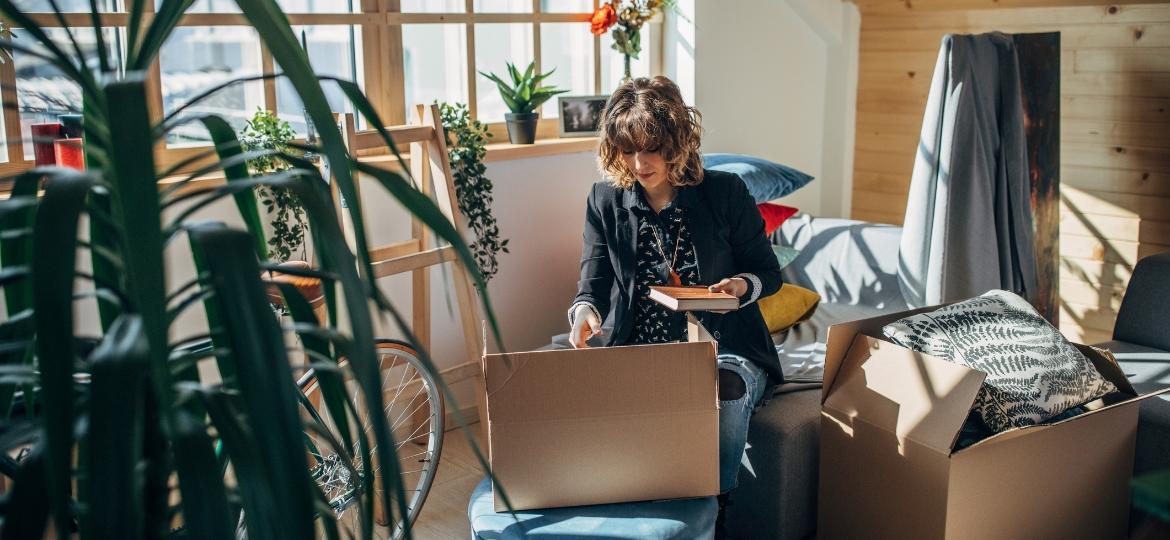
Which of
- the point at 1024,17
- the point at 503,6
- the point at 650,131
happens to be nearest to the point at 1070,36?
the point at 1024,17

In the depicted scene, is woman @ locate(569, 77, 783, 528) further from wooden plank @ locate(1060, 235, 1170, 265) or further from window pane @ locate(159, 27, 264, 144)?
wooden plank @ locate(1060, 235, 1170, 265)

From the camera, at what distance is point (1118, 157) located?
11.0ft

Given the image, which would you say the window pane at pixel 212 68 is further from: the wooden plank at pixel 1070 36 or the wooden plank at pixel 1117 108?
the wooden plank at pixel 1117 108

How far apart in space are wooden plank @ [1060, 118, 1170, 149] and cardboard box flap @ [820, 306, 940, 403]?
1.69 meters

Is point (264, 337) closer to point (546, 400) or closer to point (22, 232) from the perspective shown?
point (22, 232)

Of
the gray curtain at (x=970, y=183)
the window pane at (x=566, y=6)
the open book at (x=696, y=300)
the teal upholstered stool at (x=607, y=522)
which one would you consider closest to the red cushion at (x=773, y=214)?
the gray curtain at (x=970, y=183)

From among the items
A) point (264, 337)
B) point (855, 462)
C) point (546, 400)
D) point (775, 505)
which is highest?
point (264, 337)

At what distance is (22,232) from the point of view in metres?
0.88

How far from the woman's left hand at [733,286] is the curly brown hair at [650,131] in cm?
25

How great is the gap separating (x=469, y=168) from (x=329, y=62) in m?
0.50

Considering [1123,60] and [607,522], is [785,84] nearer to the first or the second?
[1123,60]

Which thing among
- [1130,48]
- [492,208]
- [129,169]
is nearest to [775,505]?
[492,208]

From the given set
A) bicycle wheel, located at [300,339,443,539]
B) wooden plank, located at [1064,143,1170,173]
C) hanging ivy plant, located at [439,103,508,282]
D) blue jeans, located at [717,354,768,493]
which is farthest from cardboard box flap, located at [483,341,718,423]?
wooden plank, located at [1064,143,1170,173]

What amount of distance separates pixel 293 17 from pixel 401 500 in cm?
236
